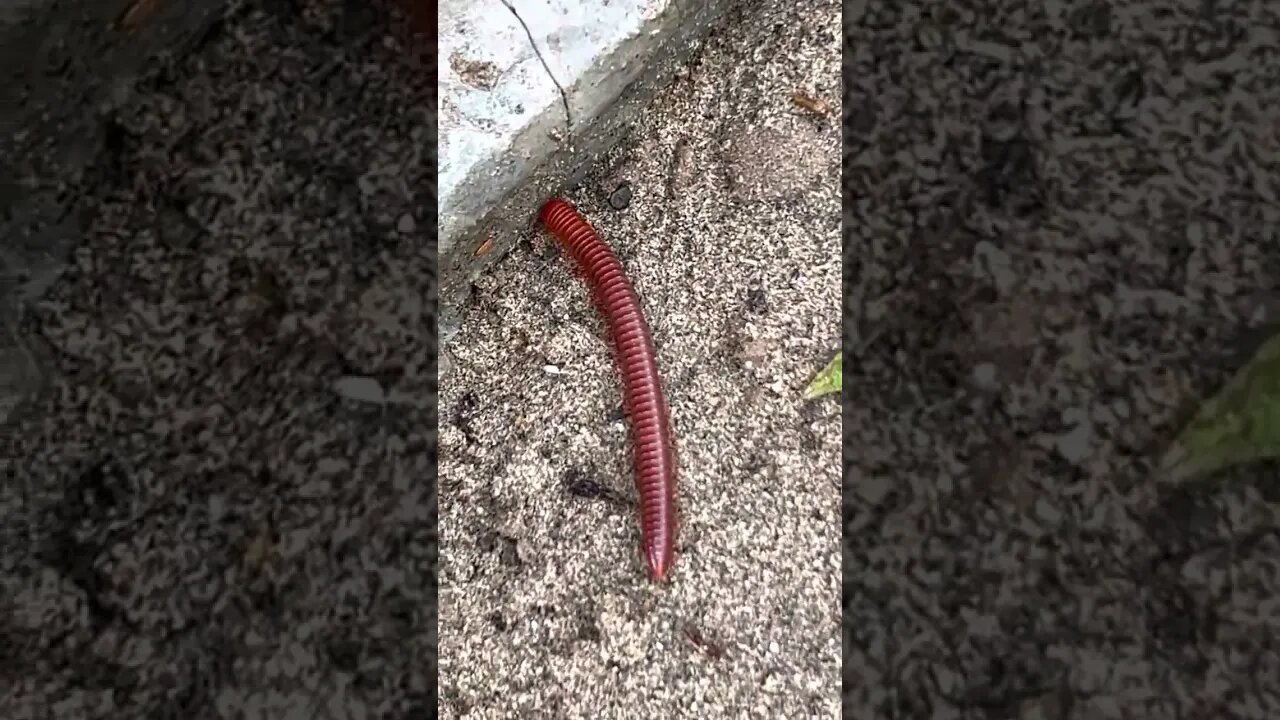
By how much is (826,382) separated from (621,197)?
1.30 ft

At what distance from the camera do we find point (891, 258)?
1389 millimetres

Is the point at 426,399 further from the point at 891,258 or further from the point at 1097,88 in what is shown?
the point at 1097,88

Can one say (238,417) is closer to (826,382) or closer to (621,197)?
(621,197)

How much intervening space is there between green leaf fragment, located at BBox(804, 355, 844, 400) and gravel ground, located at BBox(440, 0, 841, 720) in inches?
0.6

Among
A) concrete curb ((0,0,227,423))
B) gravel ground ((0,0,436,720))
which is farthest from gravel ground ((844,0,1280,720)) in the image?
concrete curb ((0,0,227,423))

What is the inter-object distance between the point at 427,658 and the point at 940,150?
89 centimetres

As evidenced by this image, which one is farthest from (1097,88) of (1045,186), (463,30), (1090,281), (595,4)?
(463,30)

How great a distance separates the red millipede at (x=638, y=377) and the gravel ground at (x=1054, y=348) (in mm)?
225

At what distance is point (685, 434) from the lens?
1380 millimetres

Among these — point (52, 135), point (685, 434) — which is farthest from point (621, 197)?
point (52, 135)

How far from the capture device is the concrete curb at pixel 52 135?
114 centimetres

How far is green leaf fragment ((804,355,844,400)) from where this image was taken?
1.36 metres

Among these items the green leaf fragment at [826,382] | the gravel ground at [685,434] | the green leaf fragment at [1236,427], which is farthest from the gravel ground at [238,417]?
the green leaf fragment at [1236,427]

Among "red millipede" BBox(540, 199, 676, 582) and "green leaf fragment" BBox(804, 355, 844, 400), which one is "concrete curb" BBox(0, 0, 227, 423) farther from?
"green leaf fragment" BBox(804, 355, 844, 400)
